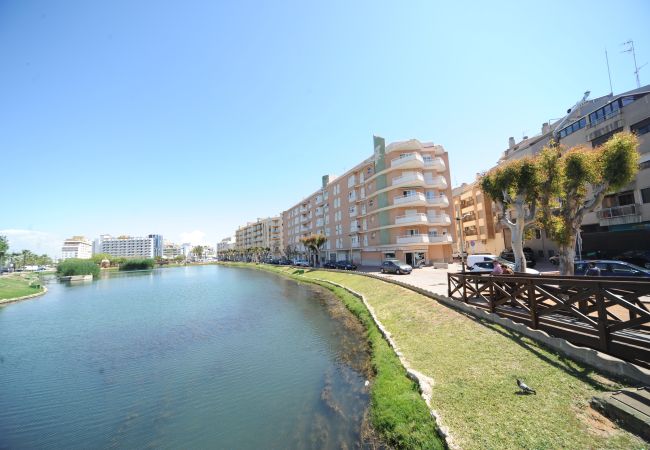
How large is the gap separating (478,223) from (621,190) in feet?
88.9

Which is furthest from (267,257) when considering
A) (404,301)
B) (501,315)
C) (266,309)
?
(501,315)

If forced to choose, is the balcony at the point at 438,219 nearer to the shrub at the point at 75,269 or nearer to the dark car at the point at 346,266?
the dark car at the point at 346,266

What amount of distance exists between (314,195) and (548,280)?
71652mm

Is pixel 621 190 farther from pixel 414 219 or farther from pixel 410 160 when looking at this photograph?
pixel 410 160

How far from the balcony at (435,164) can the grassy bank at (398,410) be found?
129 feet

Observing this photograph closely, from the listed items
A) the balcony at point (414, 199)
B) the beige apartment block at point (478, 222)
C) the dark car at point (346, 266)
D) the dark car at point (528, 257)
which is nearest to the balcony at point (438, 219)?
the beige apartment block at point (478, 222)

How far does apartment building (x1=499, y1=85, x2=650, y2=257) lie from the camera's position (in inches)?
1053

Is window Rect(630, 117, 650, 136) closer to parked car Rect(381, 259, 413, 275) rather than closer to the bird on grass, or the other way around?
parked car Rect(381, 259, 413, 275)

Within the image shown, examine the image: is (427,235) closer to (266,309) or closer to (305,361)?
(266,309)

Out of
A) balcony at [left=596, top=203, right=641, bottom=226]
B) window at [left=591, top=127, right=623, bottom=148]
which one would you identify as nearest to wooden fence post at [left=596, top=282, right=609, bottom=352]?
balcony at [left=596, top=203, right=641, bottom=226]

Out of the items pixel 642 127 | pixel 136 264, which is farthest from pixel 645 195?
pixel 136 264

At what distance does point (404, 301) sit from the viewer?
774 inches

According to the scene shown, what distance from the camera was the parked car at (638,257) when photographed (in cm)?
2493

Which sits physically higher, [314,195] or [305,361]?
[314,195]
